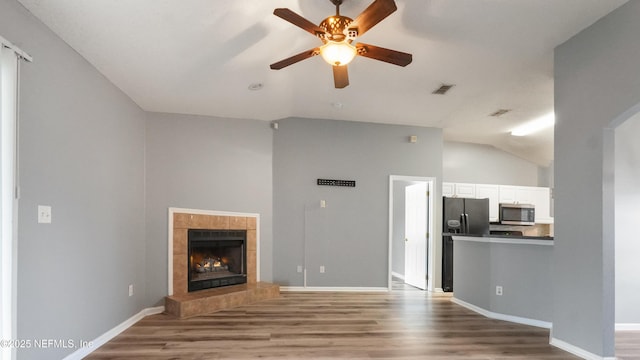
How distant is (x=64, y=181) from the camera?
2.90 meters

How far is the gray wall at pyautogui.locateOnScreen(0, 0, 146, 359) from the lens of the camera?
2.45 meters

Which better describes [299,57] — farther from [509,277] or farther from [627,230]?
[627,230]

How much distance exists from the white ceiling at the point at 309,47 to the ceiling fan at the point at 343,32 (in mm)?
295

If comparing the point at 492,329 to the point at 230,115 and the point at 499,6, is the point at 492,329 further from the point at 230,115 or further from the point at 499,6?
the point at 230,115

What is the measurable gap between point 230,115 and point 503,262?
4.09 metres

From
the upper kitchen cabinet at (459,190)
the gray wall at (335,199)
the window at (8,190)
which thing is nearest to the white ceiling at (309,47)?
the window at (8,190)

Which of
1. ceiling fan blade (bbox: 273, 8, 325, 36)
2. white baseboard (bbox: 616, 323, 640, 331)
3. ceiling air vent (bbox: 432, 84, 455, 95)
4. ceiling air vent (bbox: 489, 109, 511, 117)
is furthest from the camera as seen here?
ceiling air vent (bbox: 489, 109, 511, 117)

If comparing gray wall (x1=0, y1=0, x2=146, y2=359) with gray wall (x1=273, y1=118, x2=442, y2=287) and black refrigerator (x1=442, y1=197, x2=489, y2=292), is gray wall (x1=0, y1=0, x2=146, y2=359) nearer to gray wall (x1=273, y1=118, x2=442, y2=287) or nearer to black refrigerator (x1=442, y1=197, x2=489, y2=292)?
gray wall (x1=273, y1=118, x2=442, y2=287)

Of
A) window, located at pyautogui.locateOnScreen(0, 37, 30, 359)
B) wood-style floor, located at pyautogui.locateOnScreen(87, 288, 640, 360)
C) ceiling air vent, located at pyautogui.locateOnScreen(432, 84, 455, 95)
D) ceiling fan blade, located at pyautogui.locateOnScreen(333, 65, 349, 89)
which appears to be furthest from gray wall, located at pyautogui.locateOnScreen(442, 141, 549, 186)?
window, located at pyautogui.locateOnScreen(0, 37, 30, 359)

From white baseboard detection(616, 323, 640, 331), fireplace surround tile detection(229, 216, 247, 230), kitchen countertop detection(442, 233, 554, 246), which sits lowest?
white baseboard detection(616, 323, 640, 331)

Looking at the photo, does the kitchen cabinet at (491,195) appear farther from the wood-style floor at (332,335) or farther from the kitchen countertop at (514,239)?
the wood-style floor at (332,335)

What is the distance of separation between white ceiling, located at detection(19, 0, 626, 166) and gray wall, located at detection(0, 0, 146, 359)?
0.23 metres

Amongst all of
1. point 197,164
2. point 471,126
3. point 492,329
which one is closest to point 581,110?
point 492,329

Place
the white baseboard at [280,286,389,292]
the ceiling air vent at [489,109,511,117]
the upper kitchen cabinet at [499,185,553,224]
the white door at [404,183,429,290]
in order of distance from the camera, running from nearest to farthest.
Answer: the ceiling air vent at [489,109,511,117] < the white baseboard at [280,286,389,292] < the white door at [404,183,429,290] < the upper kitchen cabinet at [499,185,553,224]
